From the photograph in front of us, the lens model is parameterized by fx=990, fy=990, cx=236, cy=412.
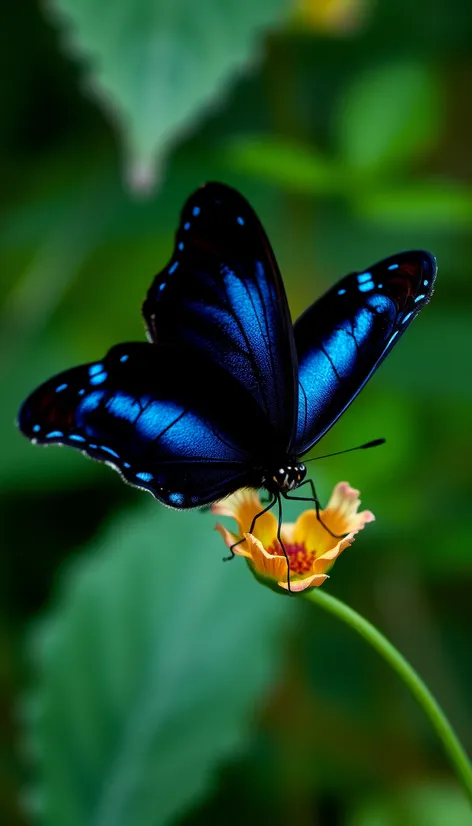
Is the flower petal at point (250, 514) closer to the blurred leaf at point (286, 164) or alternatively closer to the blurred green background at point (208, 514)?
the blurred green background at point (208, 514)

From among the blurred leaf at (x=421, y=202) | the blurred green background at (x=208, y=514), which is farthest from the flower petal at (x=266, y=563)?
the blurred leaf at (x=421, y=202)

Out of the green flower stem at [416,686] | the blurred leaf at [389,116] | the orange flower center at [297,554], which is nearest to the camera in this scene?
the green flower stem at [416,686]

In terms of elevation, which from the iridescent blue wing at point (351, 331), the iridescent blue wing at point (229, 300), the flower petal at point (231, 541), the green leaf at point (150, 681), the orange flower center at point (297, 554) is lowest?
the green leaf at point (150, 681)

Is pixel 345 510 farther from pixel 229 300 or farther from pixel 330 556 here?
pixel 229 300

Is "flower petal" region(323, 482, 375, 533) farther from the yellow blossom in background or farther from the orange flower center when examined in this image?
the yellow blossom in background

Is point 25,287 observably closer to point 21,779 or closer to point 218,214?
Answer: point 21,779

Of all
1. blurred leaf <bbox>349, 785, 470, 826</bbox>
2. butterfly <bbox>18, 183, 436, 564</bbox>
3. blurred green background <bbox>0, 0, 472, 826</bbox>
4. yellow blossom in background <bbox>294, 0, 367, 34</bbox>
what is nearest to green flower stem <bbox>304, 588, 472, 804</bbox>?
butterfly <bbox>18, 183, 436, 564</bbox>

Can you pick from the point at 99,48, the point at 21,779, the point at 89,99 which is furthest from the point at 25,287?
the point at 21,779
